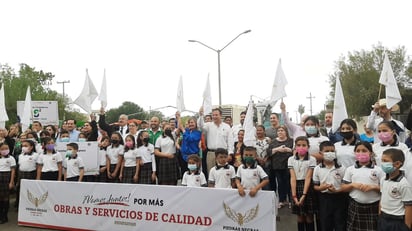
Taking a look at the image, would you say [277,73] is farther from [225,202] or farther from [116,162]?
[116,162]

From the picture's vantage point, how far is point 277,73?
770 cm

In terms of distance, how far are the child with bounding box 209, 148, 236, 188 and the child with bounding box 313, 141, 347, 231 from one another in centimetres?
140

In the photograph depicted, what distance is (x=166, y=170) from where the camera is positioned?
28.1 ft

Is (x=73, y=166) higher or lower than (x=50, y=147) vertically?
lower

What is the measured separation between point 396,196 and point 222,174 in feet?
9.17

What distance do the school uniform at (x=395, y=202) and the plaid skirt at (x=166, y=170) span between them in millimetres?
4814

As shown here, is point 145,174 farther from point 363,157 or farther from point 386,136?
point 386,136

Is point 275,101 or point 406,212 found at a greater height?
point 275,101

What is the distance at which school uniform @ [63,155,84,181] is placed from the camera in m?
8.29

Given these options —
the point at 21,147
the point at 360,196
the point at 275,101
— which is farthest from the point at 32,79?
the point at 360,196

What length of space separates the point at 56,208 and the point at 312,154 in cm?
463

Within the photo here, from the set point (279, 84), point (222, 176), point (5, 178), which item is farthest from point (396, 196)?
point (5, 178)

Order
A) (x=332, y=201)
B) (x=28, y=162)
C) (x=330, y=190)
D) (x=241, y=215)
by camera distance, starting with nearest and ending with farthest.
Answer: (x=330, y=190), (x=332, y=201), (x=241, y=215), (x=28, y=162)

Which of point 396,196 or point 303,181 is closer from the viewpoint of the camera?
point 396,196
